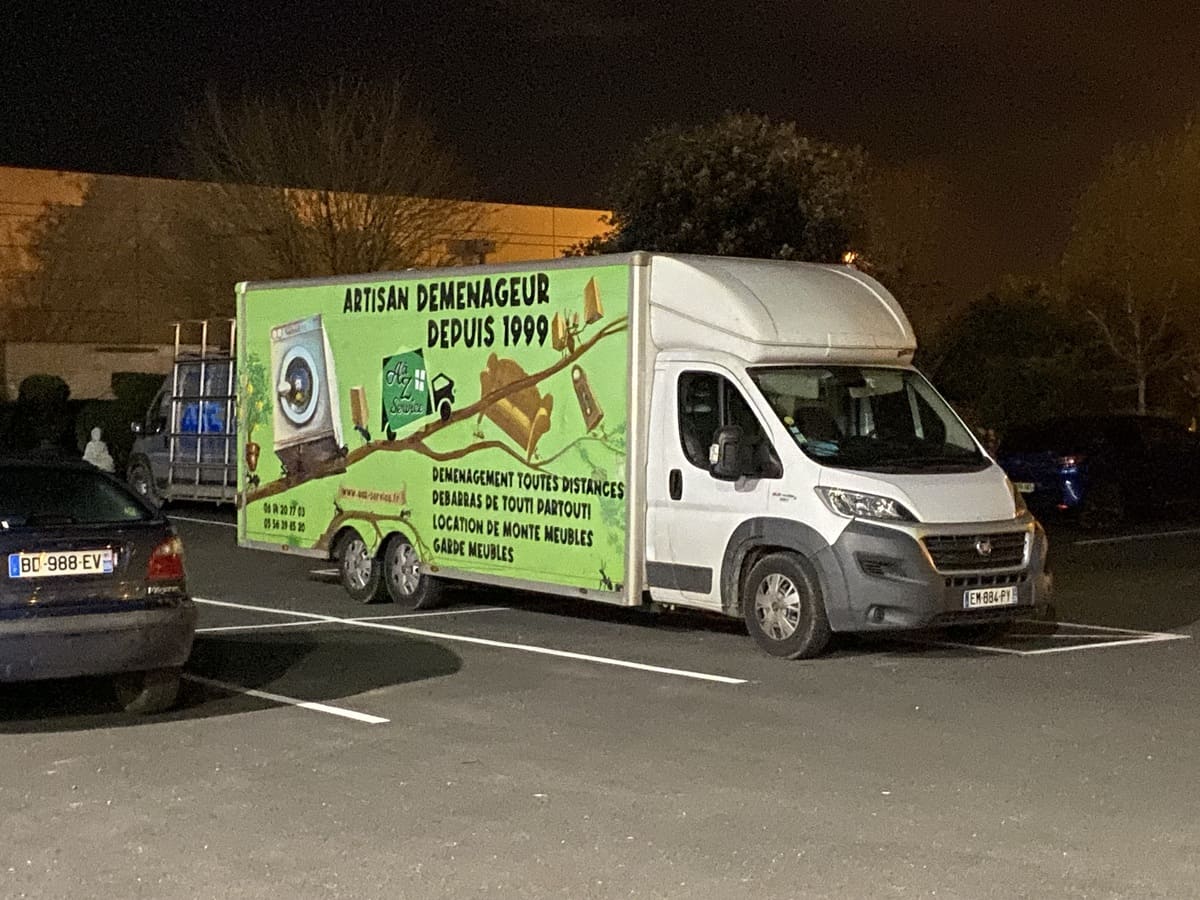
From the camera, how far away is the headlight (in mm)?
10500

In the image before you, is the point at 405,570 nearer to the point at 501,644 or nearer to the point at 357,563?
the point at 357,563

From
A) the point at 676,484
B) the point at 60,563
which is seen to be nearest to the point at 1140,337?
the point at 676,484

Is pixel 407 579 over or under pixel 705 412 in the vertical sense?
under

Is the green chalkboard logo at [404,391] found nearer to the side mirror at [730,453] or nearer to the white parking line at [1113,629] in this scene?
the side mirror at [730,453]

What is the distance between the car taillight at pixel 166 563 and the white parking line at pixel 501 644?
3.15 metres

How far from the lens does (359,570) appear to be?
14023 mm

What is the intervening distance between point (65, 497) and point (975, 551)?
18.5ft

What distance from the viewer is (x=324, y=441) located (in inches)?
559

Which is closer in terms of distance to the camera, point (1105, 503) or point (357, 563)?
point (357, 563)

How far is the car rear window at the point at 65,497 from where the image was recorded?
8.78 meters

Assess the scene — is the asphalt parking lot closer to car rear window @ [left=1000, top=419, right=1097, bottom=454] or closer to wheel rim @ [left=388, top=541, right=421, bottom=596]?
wheel rim @ [left=388, top=541, right=421, bottom=596]

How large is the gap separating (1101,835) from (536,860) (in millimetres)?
2273

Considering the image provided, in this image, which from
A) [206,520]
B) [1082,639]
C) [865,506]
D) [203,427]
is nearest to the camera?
[865,506]

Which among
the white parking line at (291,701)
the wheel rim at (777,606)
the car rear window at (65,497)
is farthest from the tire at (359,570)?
the car rear window at (65,497)
